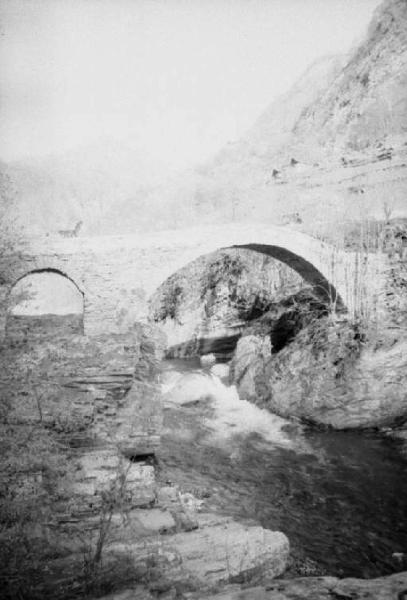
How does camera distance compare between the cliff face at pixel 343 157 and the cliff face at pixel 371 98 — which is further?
the cliff face at pixel 371 98

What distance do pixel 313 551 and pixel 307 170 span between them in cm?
2522

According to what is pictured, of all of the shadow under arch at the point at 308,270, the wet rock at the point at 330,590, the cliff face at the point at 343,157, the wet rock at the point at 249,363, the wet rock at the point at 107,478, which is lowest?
the wet rock at the point at 249,363

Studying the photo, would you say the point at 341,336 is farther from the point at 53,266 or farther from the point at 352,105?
the point at 352,105

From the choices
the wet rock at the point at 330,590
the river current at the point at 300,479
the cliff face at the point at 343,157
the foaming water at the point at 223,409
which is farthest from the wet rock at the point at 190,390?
the wet rock at the point at 330,590

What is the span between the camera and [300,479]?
5785 millimetres

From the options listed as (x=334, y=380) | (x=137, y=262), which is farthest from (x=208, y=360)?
(x=334, y=380)

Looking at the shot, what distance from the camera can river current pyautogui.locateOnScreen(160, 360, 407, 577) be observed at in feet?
13.5

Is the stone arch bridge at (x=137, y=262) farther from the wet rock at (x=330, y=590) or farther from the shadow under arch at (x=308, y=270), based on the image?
the wet rock at (x=330, y=590)

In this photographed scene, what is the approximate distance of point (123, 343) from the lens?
Answer: 550cm

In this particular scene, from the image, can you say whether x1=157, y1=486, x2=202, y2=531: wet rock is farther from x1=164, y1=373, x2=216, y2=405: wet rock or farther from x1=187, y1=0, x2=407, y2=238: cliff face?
x1=187, y1=0, x2=407, y2=238: cliff face

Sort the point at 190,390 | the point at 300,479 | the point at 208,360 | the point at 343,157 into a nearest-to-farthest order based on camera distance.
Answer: the point at 300,479, the point at 190,390, the point at 208,360, the point at 343,157

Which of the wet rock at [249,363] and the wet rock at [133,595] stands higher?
the wet rock at [133,595]

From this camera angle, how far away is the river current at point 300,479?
4.11 metres

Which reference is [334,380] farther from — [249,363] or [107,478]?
[107,478]
